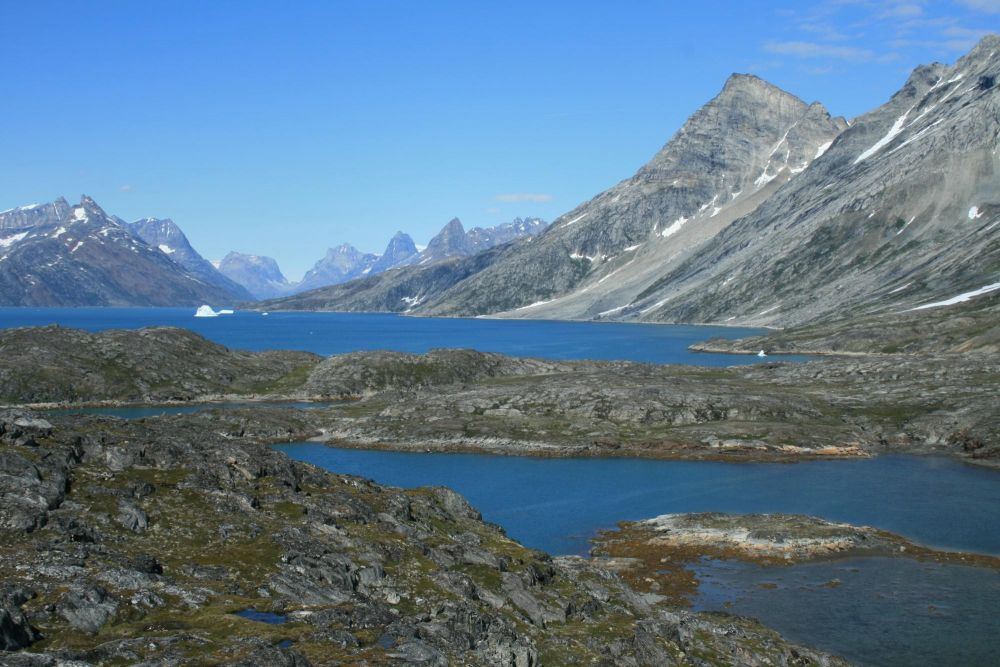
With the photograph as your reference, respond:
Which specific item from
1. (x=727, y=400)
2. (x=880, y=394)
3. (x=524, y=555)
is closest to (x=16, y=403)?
(x=727, y=400)

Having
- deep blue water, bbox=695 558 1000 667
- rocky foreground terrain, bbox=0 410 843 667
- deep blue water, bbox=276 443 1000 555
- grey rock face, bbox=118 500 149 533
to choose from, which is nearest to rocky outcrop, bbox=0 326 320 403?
deep blue water, bbox=276 443 1000 555

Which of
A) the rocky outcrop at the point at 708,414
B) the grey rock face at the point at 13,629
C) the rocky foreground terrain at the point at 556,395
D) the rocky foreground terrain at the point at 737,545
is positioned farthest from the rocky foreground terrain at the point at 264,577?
the rocky foreground terrain at the point at 556,395

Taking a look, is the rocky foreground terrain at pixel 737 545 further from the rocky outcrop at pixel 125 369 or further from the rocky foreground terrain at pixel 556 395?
the rocky outcrop at pixel 125 369

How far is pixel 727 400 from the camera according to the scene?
135250mm

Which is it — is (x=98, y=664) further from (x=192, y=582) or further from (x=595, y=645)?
(x=595, y=645)

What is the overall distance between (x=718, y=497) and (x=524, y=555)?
4266 centimetres

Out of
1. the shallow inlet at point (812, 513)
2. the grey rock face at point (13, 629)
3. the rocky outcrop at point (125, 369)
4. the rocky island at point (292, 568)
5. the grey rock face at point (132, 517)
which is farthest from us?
the rocky outcrop at point (125, 369)

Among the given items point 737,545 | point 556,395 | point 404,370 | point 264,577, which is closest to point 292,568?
point 264,577

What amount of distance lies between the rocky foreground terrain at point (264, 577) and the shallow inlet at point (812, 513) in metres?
8.12

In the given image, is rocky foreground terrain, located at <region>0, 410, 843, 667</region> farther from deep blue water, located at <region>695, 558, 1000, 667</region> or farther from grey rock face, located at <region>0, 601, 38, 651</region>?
deep blue water, located at <region>695, 558, 1000, 667</region>

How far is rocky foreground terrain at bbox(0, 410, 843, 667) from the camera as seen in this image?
36.4 metres

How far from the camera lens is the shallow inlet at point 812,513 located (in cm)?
5488

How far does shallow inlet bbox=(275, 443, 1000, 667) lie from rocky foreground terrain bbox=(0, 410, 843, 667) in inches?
320

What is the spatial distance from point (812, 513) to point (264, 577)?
5727cm
